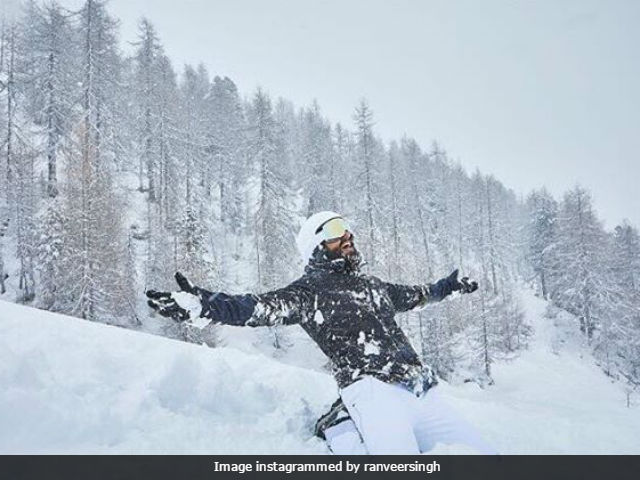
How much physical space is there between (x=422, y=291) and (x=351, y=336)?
1336 mm

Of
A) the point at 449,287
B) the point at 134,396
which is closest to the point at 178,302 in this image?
the point at 134,396

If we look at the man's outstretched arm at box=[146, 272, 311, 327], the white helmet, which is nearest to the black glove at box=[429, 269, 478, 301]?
the white helmet

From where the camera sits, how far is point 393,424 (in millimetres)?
2992

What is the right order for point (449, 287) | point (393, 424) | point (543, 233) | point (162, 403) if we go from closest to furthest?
1. point (393, 424)
2. point (162, 403)
3. point (449, 287)
4. point (543, 233)

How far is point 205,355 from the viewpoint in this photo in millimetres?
4398

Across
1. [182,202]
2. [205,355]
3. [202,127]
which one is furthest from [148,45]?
[205,355]

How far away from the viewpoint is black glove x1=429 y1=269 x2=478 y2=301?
4582 millimetres

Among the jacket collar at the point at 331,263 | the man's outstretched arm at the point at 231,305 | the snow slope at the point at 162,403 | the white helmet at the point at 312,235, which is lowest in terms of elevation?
the snow slope at the point at 162,403

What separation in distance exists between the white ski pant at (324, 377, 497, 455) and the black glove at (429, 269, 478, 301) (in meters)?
1.31

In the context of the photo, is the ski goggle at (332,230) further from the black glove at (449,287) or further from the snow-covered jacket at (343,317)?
the black glove at (449,287)

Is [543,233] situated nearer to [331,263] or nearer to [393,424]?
[331,263]
